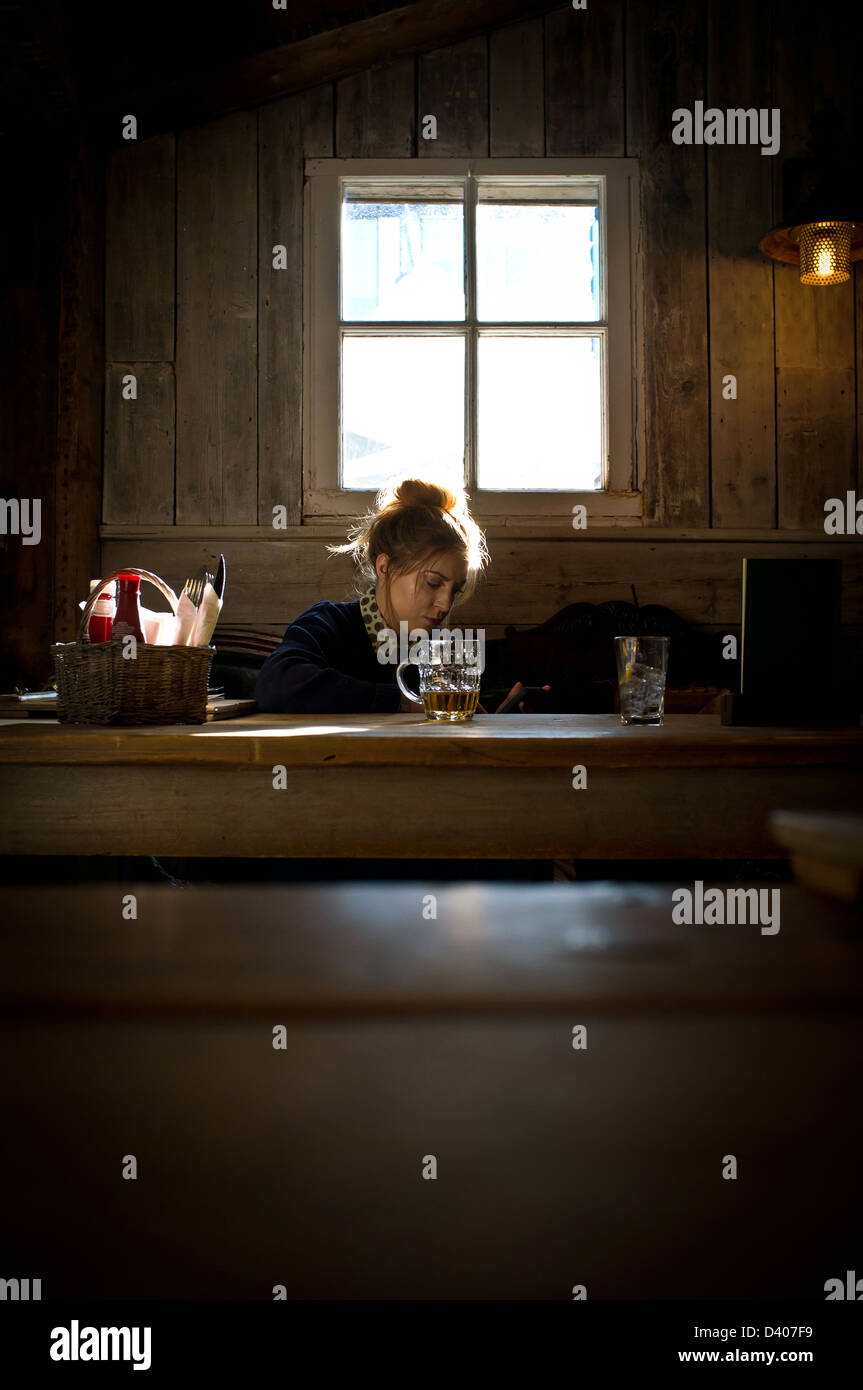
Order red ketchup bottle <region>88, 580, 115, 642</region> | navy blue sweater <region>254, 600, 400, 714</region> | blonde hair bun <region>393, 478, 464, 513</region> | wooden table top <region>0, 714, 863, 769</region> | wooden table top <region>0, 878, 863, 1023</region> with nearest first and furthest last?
wooden table top <region>0, 878, 863, 1023</region> → wooden table top <region>0, 714, 863, 769</region> → red ketchup bottle <region>88, 580, 115, 642</region> → navy blue sweater <region>254, 600, 400, 714</region> → blonde hair bun <region>393, 478, 464, 513</region>

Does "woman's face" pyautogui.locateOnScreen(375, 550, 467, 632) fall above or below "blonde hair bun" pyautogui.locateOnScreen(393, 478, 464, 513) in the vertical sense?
below

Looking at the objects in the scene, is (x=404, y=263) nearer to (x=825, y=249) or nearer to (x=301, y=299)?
(x=301, y=299)

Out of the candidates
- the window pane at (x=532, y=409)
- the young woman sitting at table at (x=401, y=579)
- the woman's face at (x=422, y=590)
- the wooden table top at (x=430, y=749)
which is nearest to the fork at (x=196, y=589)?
the wooden table top at (x=430, y=749)

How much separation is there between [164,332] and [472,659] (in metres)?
2.03

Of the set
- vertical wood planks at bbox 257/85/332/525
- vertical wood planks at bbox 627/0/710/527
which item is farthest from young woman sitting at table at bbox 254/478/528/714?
vertical wood planks at bbox 627/0/710/527

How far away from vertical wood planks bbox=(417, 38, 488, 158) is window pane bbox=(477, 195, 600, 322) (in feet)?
0.60

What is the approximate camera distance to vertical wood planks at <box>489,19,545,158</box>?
109 inches

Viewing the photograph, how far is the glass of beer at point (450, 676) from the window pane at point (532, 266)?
6.25 feet

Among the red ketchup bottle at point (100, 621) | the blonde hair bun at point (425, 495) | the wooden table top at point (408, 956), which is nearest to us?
the wooden table top at point (408, 956)

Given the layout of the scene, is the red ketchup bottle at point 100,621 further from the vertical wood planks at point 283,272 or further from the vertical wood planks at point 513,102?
the vertical wood planks at point 513,102

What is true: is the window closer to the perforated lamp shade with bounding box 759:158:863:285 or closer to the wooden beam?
the wooden beam

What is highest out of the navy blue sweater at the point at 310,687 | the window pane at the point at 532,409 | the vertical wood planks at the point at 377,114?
the vertical wood planks at the point at 377,114

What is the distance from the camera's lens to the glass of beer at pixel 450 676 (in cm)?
123
